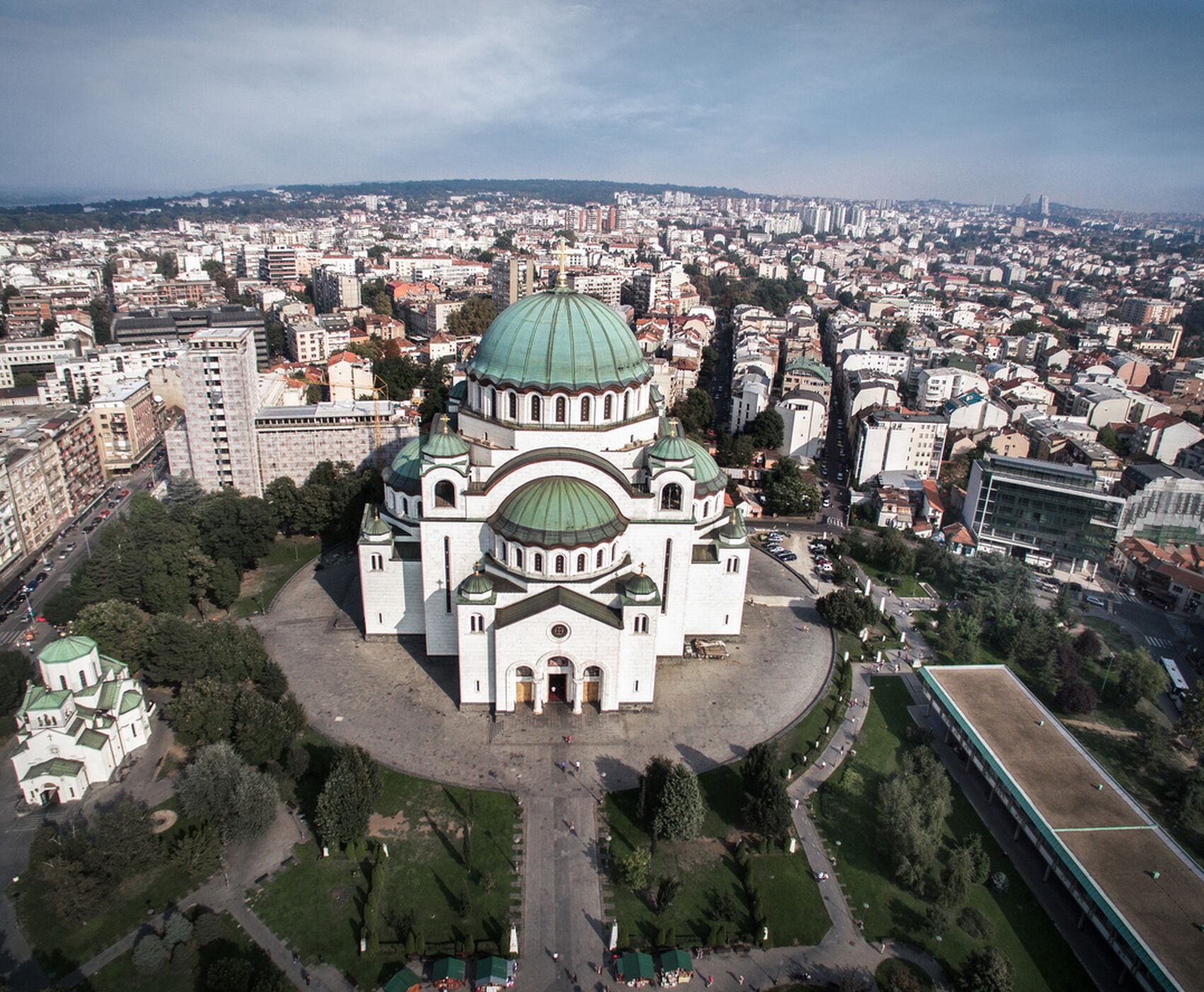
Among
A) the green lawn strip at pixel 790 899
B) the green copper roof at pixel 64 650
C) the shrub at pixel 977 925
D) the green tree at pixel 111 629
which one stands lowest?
the green lawn strip at pixel 790 899

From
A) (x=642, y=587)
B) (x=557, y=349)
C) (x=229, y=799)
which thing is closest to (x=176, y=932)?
(x=229, y=799)

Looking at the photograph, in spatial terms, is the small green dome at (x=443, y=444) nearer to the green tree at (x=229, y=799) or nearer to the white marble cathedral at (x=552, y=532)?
the white marble cathedral at (x=552, y=532)

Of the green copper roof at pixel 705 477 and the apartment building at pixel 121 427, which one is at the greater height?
the green copper roof at pixel 705 477

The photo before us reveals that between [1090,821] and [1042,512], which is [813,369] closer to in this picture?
[1042,512]

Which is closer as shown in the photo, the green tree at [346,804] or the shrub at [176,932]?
the shrub at [176,932]

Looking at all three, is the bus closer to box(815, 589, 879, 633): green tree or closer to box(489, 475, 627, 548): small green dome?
box(815, 589, 879, 633): green tree

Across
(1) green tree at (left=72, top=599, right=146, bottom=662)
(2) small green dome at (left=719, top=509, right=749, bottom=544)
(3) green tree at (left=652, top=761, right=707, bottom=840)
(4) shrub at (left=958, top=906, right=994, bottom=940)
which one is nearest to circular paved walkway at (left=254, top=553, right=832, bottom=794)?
(3) green tree at (left=652, top=761, right=707, bottom=840)

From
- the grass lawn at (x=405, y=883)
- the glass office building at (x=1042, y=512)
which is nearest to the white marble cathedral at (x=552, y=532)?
the grass lawn at (x=405, y=883)
